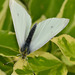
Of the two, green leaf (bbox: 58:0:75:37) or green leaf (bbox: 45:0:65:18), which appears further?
green leaf (bbox: 45:0:65:18)

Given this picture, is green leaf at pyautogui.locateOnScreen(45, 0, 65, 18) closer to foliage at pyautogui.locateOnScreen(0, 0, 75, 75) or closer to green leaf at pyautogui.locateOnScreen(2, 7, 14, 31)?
foliage at pyautogui.locateOnScreen(0, 0, 75, 75)

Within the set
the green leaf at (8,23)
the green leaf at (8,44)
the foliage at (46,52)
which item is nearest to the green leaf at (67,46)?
the foliage at (46,52)

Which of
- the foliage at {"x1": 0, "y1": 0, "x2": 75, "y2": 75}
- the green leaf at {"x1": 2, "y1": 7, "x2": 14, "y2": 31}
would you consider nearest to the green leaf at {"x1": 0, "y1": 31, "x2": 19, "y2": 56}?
Answer: the foliage at {"x1": 0, "y1": 0, "x2": 75, "y2": 75}

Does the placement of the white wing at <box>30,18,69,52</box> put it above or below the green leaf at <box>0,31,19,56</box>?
above

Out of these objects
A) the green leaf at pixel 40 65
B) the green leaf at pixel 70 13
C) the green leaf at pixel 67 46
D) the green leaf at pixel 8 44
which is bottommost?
the green leaf at pixel 40 65

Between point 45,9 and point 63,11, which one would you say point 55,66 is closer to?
point 63,11

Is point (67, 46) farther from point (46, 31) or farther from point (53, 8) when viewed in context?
point (53, 8)

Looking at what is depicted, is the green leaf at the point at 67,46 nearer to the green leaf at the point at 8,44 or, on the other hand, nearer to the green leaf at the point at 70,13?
the green leaf at the point at 70,13

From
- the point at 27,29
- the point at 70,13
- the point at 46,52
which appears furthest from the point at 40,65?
the point at 70,13

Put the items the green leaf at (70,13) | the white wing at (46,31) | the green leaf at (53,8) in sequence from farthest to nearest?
the green leaf at (53,8), the green leaf at (70,13), the white wing at (46,31)


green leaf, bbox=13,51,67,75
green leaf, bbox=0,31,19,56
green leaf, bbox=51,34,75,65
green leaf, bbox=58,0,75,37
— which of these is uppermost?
green leaf, bbox=58,0,75,37
